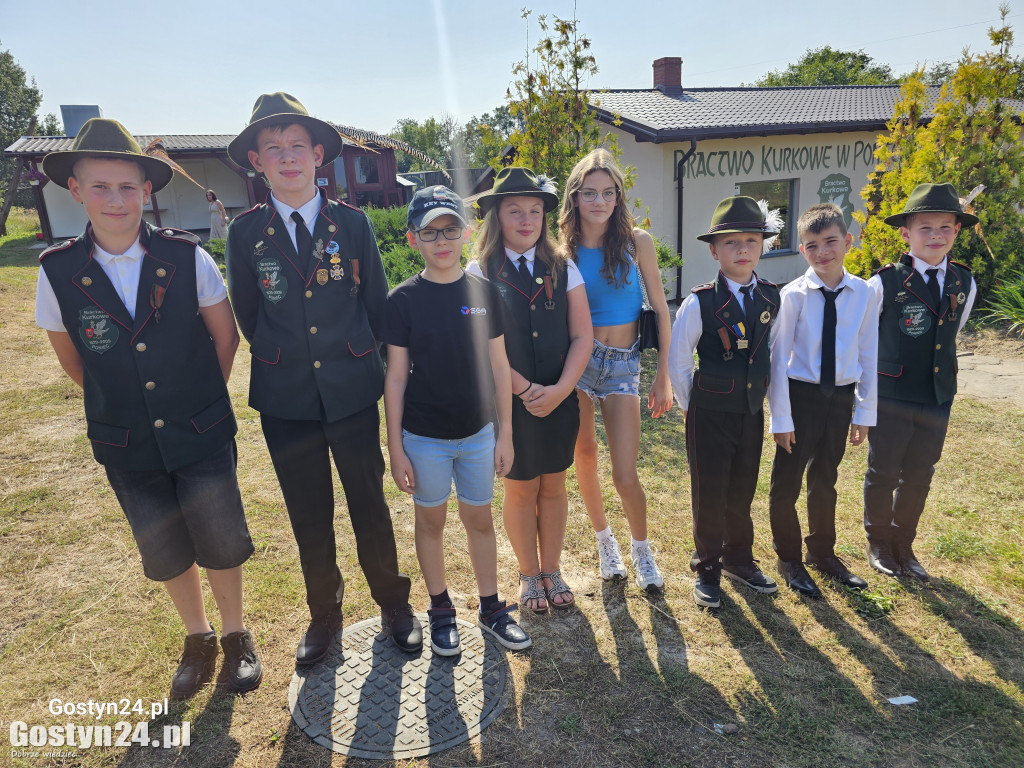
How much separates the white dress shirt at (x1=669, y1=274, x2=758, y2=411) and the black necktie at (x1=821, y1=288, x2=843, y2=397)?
14.7 inches

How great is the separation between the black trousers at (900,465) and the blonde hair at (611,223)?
5.29ft

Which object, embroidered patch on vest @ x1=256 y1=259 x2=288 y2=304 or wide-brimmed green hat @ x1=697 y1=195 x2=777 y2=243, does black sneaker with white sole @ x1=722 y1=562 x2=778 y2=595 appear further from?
embroidered patch on vest @ x1=256 y1=259 x2=288 y2=304

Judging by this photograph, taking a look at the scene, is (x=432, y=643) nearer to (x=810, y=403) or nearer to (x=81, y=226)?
(x=810, y=403)

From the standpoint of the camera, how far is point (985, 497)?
4.09 meters

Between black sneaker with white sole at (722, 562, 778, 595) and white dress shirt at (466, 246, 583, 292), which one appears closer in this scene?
white dress shirt at (466, 246, 583, 292)

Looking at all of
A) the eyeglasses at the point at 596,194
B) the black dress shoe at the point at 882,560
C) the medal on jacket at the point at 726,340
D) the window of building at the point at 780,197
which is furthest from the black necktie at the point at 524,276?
the window of building at the point at 780,197

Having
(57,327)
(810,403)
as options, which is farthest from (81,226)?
(810,403)

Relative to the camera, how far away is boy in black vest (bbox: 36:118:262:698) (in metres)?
2.38

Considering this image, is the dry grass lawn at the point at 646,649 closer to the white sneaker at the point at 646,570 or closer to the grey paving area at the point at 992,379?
the white sneaker at the point at 646,570

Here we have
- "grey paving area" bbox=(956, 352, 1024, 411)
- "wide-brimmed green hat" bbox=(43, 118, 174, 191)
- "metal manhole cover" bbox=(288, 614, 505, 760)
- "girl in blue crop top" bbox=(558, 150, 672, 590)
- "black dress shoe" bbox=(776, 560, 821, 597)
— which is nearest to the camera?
"wide-brimmed green hat" bbox=(43, 118, 174, 191)

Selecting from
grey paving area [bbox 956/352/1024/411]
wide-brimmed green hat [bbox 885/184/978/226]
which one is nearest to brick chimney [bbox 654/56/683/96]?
grey paving area [bbox 956/352/1024/411]

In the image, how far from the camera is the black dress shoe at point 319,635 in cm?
282

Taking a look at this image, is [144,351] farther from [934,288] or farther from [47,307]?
[934,288]

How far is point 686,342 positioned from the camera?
301 centimetres
